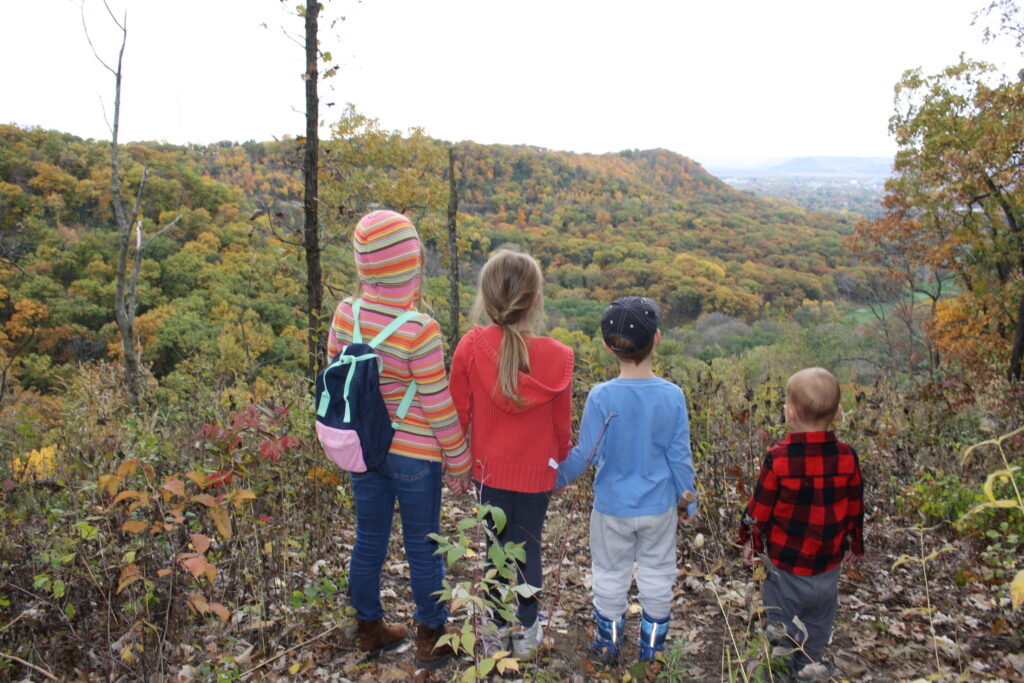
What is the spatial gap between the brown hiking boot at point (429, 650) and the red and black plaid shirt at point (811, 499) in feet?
3.93

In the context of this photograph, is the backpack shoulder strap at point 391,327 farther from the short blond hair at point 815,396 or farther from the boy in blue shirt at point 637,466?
the short blond hair at point 815,396

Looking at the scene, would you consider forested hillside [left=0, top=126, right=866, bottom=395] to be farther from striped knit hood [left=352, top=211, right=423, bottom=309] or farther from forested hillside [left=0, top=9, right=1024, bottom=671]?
striped knit hood [left=352, top=211, right=423, bottom=309]

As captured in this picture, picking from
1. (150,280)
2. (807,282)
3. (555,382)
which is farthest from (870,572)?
(807,282)

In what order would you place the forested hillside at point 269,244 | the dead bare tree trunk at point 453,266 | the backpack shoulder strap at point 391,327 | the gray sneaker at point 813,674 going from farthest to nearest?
the forested hillside at point 269,244 → the dead bare tree trunk at point 453,266 → the backpack shoulder strap at point 391,327 → the gray sneaker at point 813,674

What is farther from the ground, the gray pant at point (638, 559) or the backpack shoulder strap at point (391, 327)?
the backpack shoulder strap at point (391, 327)

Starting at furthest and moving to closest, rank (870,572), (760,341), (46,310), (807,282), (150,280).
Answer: (807,282)
(760,341)
(150,280)
(46,310)
(870,572)

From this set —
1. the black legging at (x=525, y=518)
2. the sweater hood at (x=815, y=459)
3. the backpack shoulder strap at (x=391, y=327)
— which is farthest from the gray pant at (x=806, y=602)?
the backpack shoulder strap at (x=391, y=327)

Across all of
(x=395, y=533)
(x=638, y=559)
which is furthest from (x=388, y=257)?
(x=395, y=533)

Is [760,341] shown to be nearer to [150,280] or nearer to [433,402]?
[150,280]

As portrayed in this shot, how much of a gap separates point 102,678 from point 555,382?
190 centimetres

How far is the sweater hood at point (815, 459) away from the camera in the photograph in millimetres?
1898

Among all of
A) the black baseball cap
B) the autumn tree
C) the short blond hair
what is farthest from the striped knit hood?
the autumn tree

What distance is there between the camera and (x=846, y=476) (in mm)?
1916

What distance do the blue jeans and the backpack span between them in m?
0.11
